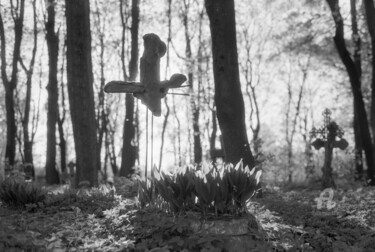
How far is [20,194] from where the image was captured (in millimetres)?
6762

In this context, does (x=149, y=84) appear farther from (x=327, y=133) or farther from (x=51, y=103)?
(x=51, y=103)

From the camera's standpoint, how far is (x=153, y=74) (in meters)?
7.14

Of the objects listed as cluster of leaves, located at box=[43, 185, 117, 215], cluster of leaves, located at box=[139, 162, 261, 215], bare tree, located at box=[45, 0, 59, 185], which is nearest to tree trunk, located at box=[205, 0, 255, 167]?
cluster of leaves, located at box=[43, 185, 117, 215]

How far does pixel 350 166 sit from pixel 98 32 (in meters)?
17.2

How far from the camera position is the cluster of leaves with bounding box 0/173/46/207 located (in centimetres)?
678

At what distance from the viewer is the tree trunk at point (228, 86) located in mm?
8523

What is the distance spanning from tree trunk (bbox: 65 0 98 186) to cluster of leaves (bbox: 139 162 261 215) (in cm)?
417

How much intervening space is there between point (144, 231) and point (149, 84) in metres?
2.87

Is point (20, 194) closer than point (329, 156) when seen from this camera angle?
Yes

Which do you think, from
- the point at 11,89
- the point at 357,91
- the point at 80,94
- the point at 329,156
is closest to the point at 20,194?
the point at 80,94

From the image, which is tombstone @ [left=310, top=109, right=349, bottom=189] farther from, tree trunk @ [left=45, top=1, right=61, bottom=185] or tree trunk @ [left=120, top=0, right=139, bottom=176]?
tree trunk @ [left=45, top=1, right=61, bottom=185]

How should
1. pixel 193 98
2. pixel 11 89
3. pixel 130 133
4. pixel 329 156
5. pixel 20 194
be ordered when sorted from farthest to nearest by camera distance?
1. pixel 193 98
2. pixel 11 89
3. pixel 130 133
4. pixel 329 156
5. pixel 20 194

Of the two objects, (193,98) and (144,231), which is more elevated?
(193,98)

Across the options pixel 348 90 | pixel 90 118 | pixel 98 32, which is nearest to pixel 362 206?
pixel 90 118
